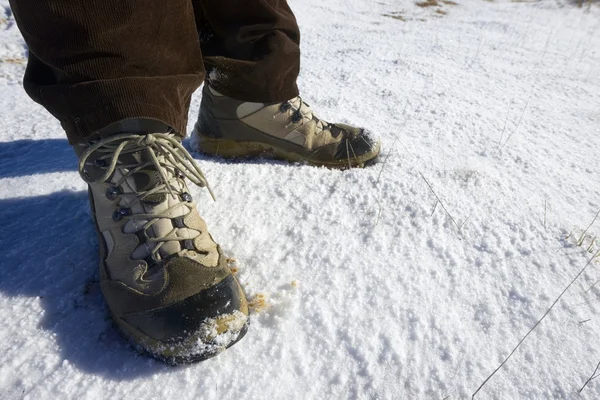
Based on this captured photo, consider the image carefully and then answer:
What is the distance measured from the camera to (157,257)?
78cm

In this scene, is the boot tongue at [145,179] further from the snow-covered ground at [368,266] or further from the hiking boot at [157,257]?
the snow-covered ground at [368,266]

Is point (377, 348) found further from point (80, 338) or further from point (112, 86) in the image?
point (112, 86)

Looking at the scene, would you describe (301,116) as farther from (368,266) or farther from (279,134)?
(368,266)

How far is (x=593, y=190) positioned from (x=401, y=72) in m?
1.36

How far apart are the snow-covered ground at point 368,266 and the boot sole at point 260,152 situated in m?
0.04

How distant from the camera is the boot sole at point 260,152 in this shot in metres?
1.32

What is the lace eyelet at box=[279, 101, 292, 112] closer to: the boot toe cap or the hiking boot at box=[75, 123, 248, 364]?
the hiking boot at box=[75, 123, 248, 364]

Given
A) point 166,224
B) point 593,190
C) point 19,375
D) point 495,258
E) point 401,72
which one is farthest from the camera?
point 401,72

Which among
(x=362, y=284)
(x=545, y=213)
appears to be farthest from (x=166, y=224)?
(x=545, y=213)

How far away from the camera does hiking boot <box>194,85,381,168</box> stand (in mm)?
1263

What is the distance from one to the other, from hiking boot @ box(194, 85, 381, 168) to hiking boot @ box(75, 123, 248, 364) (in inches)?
17.2

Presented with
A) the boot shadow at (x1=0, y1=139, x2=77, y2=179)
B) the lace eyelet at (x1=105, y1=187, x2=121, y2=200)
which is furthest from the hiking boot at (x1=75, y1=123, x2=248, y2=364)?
the boot shadow at (x1=0, y1=139, x2=77, y2=179)

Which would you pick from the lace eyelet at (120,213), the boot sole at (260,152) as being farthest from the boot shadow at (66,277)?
the boot sole at (260,152)

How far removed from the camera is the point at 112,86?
2.36 feet
